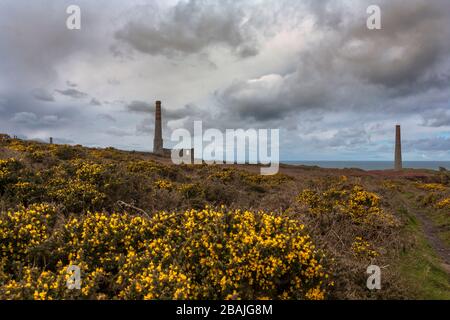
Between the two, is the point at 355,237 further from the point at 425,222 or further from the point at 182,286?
the point at 425,222

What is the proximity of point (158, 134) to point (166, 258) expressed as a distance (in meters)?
52.9

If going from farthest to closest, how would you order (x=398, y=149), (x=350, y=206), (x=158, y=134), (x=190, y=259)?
(x=398, y=149)
(x=158, y=134)
(x=350, y=206)
(x=190, y=259)

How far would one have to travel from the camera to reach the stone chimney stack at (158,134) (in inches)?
2202

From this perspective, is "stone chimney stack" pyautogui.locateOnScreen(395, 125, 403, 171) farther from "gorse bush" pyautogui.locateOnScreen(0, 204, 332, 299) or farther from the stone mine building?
"gorse bush" pyautogui.locateOnScreen(0, 204, 332, 299)

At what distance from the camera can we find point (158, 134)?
56656 mm

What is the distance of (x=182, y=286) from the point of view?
4.45 meters

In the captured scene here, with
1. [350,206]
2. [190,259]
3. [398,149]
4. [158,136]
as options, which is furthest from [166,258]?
[398,149]

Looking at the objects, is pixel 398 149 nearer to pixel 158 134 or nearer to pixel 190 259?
pixel 158 134

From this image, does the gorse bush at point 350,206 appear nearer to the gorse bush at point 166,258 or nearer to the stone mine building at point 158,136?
the gorse bush at point 166,258

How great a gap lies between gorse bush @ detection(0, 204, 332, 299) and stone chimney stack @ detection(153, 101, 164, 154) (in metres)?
50.1

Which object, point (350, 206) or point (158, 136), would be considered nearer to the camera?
point (350, 206)

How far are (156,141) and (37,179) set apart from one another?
46.7 meters

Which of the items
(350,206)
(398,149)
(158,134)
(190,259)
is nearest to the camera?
(190,259)
